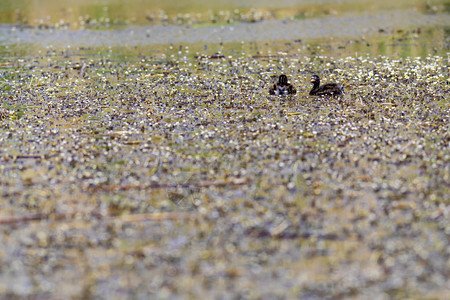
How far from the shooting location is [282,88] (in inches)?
492

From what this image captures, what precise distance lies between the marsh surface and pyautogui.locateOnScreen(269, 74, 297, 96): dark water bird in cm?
20

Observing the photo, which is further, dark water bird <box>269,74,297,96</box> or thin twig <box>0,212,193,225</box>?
dark water bird <box>269,74,297,96</box>

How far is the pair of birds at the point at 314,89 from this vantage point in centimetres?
1235

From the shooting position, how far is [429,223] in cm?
635

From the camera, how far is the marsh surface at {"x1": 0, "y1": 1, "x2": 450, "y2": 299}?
5555 mm

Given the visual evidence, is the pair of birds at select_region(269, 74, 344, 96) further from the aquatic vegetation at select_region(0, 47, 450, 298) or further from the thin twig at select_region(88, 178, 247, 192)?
the thin twig at select_region(88, 178, 247, 192)

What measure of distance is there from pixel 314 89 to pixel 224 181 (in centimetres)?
559

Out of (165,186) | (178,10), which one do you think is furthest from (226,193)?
(178,10)

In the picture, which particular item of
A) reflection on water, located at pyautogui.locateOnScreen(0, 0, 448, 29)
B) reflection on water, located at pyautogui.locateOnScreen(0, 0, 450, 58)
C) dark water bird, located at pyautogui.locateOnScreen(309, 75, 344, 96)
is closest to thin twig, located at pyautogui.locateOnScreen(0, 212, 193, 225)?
dark water bird, located at pyautogui.locateOnScreen(309, 75, 344, 96)

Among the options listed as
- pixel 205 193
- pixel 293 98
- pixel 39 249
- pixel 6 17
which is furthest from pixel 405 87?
pixel 6 17

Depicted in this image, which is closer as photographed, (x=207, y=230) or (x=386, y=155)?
(x=207, y=230)

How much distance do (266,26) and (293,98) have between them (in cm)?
1124

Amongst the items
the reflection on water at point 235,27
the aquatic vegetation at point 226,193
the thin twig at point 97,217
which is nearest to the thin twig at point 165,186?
the aquatic vegetation at point 226,193

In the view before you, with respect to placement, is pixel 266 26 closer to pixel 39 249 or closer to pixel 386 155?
pixel 386 155
